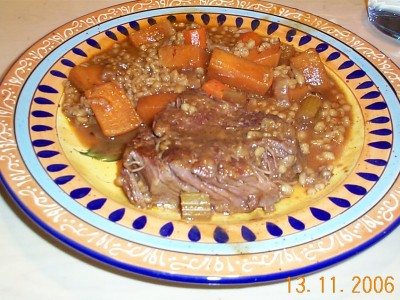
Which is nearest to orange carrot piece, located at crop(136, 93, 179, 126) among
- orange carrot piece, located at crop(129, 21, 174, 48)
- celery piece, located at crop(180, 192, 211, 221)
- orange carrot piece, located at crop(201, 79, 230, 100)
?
orange carrot piece, located at crop(201, 79, 230, 100)

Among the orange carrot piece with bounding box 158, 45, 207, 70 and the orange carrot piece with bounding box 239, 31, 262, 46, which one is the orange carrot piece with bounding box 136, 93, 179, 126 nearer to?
A: the orange carrot piece with bounding box 158, 45, 207, 70

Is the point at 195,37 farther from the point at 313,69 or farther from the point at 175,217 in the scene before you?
the point at 175,217

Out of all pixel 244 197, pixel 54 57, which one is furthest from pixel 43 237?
pixel 54 57

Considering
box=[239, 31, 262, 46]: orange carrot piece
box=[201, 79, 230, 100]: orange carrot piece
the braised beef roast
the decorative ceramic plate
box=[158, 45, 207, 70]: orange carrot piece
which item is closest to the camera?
the decorative ceramic plate

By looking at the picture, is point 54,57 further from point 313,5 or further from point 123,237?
point 313,5

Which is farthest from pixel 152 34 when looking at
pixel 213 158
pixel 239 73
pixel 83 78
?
pixel 213 158

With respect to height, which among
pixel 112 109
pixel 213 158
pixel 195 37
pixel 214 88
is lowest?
pixel 213 158

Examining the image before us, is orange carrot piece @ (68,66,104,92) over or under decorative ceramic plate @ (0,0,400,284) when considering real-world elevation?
over
